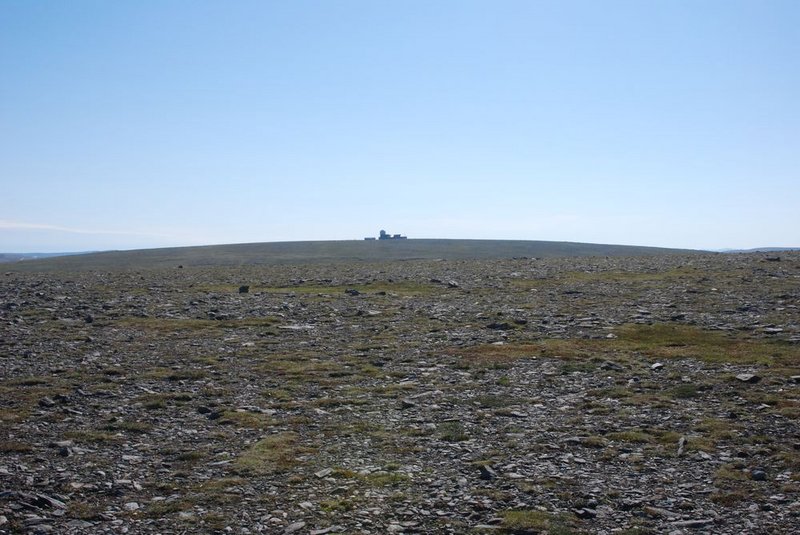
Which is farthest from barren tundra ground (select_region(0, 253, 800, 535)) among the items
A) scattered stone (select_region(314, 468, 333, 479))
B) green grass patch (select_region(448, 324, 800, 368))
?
green grass patch (select_region(448, 324, 800, 368))

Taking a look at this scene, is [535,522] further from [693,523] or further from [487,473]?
[693,523]

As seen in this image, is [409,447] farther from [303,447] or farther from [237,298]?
[237,298]

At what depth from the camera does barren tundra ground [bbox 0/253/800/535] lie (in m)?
10.5

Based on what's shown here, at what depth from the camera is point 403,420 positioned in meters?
15.6

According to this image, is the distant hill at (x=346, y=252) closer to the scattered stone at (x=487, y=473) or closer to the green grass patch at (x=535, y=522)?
the scattered stone at (x=487, y=473)

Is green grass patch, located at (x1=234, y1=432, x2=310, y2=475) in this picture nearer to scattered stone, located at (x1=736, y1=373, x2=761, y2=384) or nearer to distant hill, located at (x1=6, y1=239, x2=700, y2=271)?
scattered stone, located at (x1=736, y1=373, x2=761, y2=384)

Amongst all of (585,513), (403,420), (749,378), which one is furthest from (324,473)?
(749,378)

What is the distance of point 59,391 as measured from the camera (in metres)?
17.8

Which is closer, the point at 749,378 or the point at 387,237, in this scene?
the point at 749,378

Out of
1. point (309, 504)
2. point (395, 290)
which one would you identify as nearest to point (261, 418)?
point (309, 504)

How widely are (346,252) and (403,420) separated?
120553 millimetres

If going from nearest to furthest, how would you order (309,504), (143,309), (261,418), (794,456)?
(309,504), (794,456), (261,418), (143,309)

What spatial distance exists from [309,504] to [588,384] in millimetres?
10300

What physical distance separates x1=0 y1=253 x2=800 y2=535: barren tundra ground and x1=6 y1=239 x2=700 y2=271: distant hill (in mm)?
86759
